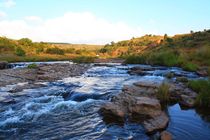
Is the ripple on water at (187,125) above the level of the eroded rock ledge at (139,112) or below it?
below

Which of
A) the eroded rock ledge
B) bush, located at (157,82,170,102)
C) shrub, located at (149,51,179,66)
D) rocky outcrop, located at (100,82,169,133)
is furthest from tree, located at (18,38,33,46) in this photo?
rocky outcrop, located at (100,82,169,133)

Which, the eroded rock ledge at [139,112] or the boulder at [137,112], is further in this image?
the boulder at [137,112]

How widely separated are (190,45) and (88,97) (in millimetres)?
46332

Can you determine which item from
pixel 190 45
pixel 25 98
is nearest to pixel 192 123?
pixel 25 98

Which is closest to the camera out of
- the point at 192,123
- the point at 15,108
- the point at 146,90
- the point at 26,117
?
the point at 192,123

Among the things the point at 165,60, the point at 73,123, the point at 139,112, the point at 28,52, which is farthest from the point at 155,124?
the point at 28,52

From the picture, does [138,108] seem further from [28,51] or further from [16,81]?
[28,51]

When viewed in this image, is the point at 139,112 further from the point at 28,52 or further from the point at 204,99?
the point at 28,52

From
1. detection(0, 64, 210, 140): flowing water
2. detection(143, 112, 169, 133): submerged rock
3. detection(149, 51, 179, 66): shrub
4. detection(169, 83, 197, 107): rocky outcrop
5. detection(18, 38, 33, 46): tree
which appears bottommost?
detection(0, 64, 210, 140): flowing water

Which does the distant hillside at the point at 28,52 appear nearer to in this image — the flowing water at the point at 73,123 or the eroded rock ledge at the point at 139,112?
the flowing water at the point at 73,123

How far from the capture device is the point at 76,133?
9211 mm

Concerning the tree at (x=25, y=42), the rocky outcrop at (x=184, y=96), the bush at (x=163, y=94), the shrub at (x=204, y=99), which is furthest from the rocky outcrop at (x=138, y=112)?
the tree at (x=25, y=42)

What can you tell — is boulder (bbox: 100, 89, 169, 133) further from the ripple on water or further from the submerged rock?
the ripple on water

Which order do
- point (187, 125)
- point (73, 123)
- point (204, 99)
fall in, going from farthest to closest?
point (204, 99), point (73, 123), point (187, 125)
